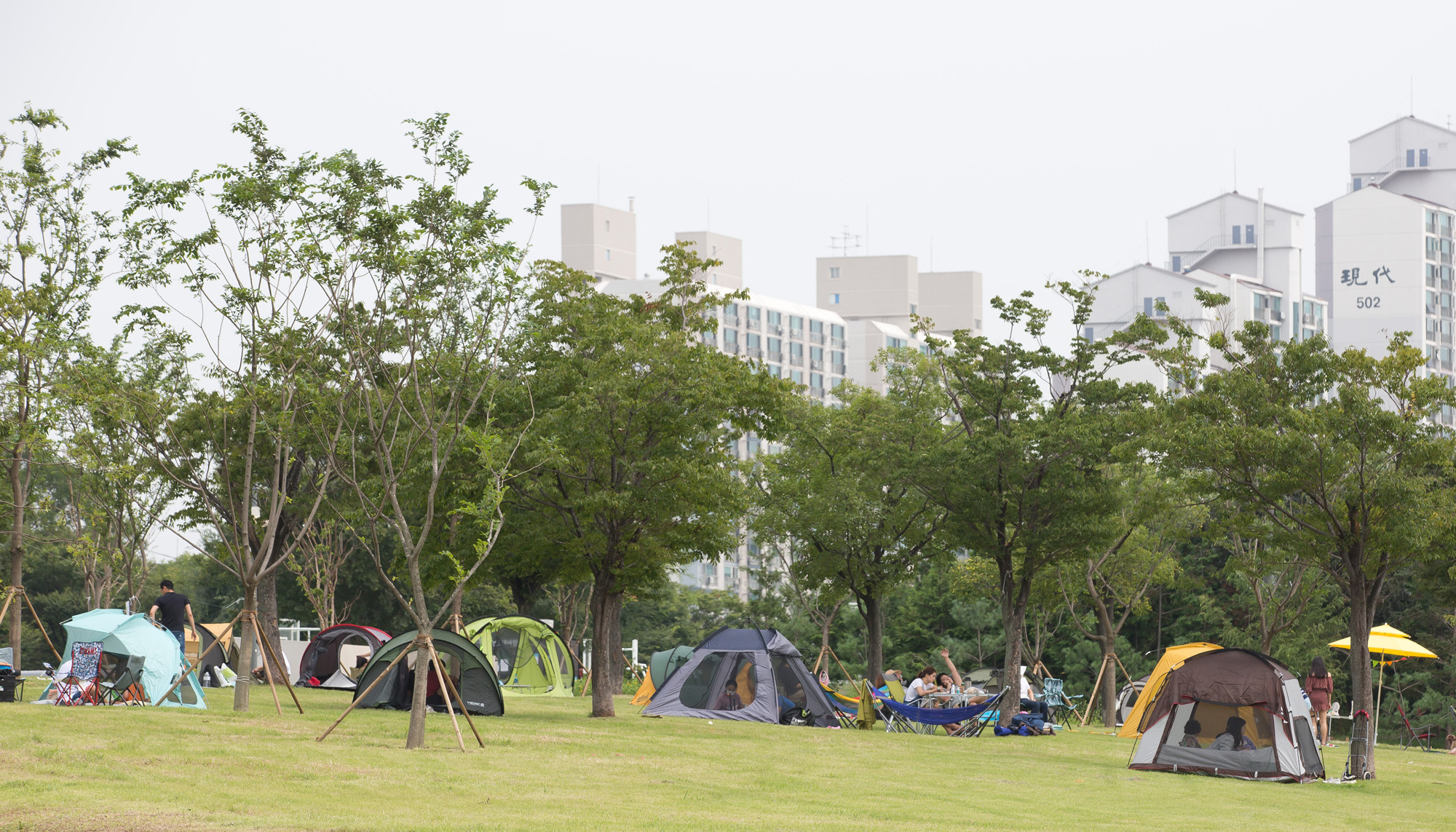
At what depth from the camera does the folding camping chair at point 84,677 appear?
64.0ft

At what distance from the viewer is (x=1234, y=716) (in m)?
18.4

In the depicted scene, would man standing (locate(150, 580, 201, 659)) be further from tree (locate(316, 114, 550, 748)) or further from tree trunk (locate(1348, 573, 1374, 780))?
tree trunk (locate(1348, 573, 1374, 780))

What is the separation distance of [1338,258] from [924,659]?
7075 centimetres

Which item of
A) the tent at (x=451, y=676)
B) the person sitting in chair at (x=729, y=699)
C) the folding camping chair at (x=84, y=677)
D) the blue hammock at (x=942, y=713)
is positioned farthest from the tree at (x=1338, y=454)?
the folding camping chair at (x=84, y=677)

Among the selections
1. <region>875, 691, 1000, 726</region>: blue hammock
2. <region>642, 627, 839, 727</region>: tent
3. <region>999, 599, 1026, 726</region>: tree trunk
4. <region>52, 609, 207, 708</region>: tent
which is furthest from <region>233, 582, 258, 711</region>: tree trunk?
<region>999, 599, 1026, 726</region>: tree trunk

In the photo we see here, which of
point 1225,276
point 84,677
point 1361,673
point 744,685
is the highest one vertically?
point 1225,276

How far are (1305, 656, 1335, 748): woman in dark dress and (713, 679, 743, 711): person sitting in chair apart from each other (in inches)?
384

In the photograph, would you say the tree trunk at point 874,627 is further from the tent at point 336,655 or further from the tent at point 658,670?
the tent at point 336,655

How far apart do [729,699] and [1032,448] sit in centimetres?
694

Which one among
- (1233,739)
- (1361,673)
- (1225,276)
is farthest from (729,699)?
(1225,276)

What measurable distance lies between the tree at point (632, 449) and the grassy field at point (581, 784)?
3767 millimetres

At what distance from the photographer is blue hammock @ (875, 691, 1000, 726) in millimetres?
23516

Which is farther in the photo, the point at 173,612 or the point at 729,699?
the point at 729,699

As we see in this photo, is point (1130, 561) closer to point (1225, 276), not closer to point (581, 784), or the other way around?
point (581, 784)
